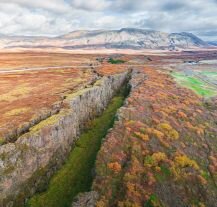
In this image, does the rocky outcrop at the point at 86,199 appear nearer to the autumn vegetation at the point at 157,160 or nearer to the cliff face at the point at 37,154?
the autumn vegetation at the point at 157,160

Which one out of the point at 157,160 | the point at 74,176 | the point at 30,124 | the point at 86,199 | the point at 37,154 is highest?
the point at 30,124

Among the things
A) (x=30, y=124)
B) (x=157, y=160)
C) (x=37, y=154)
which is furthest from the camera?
(x=30, y=124)


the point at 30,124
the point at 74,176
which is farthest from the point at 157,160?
the point at 30,124

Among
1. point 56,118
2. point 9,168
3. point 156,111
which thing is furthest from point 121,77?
point 9,168

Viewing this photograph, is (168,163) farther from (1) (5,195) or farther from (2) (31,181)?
(1) (5,195)

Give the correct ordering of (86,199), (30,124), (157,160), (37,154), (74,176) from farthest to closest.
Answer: (30,124), (157,160), (74,176), (37,154), (86,199)

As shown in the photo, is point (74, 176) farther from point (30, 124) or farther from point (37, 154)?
point (30, 124)

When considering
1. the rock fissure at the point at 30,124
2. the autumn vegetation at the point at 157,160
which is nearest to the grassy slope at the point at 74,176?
the autumn vegetation at the point at 157,160
